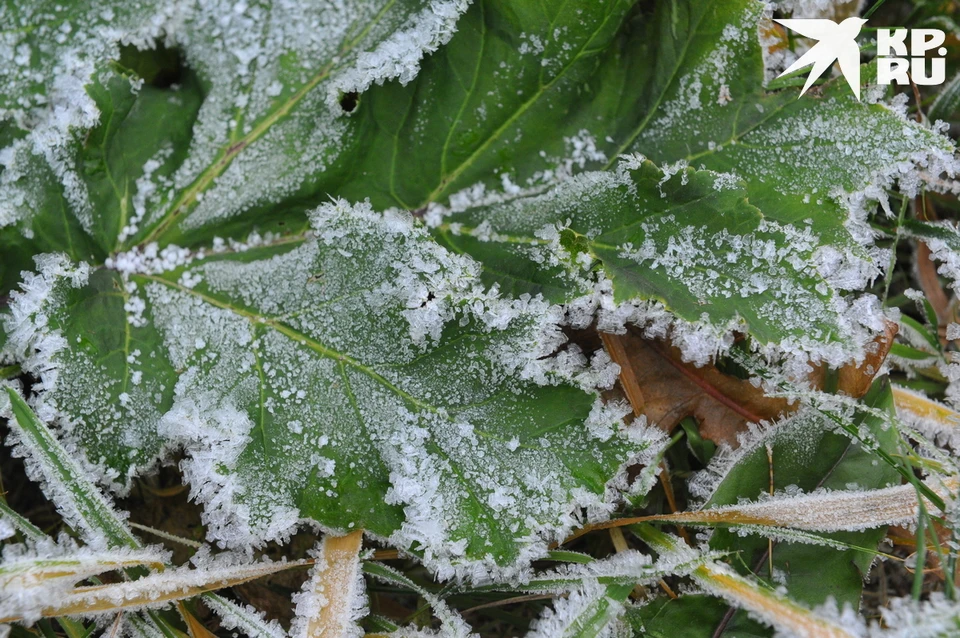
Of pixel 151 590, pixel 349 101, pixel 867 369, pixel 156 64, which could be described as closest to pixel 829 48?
pixel 867 369

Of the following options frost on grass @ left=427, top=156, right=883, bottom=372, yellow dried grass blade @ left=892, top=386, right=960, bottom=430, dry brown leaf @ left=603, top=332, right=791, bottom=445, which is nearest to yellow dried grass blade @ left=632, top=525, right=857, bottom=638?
dry brown leaf @ left=603, top=332, right=791, bottom=445

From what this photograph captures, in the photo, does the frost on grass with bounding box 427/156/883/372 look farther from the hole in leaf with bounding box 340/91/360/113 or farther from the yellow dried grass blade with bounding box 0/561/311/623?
the yellow dried grass blade with bounding box 0/561/311/623

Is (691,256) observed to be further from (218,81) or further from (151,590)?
(151,590)

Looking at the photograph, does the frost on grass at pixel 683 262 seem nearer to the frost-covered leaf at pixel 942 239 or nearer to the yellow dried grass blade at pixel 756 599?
the frost-covered leaf at pixel 942 239

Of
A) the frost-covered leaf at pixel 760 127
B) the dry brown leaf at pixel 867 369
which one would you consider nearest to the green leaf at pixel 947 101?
the frost-covered leaf at pixel 760 127

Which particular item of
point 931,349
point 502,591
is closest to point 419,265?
point 502,591
